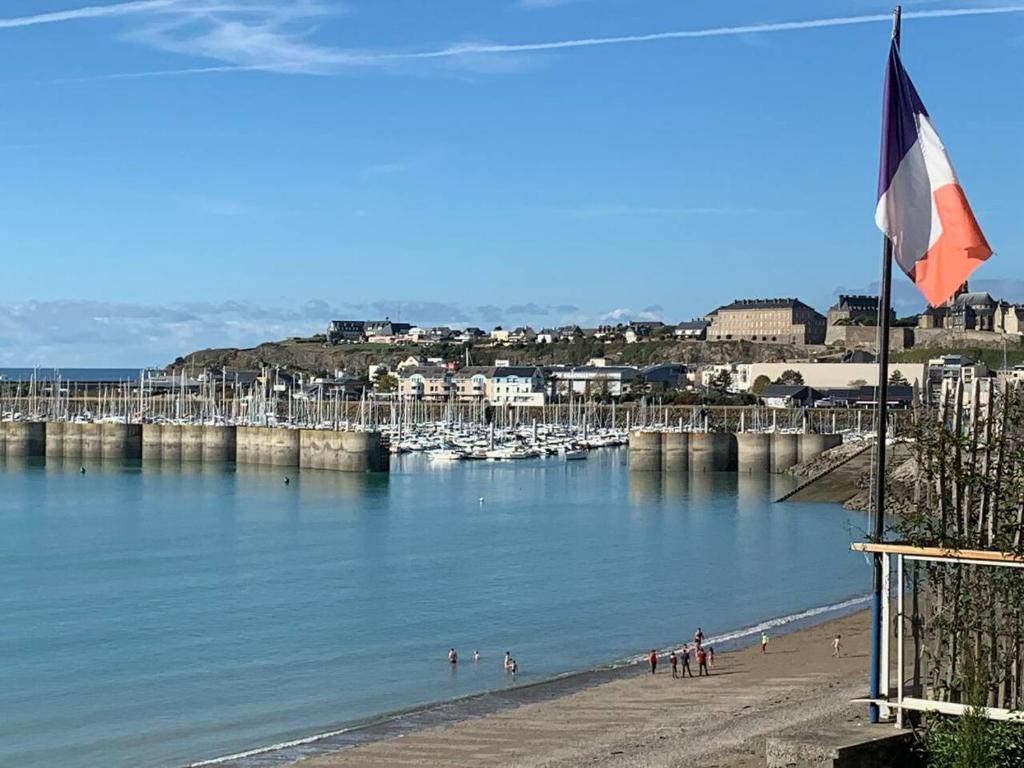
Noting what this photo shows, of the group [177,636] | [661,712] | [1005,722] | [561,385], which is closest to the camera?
[1005,722]

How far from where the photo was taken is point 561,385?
501 feet

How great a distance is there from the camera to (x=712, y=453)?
86750 millimetres

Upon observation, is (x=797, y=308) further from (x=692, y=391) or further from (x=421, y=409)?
(x=421, y=409)

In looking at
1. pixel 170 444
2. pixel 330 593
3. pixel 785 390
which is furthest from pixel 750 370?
pixel 330 593

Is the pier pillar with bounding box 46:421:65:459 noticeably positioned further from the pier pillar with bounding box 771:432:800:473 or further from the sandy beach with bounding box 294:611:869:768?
the sandy beach with bounding box 294:611:869:768

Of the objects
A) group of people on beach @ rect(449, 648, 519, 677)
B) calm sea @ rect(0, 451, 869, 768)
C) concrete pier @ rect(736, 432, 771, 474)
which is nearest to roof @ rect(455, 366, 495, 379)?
concrete pier @ rect(736, 432, 771, 474)

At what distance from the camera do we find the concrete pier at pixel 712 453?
8656 centimetres

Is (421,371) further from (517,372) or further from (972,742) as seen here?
(972,742)

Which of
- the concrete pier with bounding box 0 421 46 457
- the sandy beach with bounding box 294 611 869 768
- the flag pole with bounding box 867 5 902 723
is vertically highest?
the flag pole with bounding box 867 5 902 723

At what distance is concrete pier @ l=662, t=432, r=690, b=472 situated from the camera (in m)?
87.1

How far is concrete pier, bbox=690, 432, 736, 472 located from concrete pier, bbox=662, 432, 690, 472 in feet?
1.25

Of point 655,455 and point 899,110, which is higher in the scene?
point 899,110

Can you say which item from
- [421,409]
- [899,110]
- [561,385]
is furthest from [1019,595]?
[561,385]

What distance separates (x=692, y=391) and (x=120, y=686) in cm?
11838
